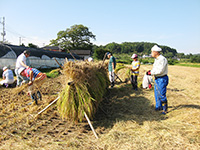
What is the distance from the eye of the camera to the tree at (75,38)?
50500 millimetres

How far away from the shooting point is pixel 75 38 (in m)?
51.1

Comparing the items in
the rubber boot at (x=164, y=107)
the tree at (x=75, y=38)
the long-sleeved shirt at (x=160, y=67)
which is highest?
the tree at (x=75, y=38)

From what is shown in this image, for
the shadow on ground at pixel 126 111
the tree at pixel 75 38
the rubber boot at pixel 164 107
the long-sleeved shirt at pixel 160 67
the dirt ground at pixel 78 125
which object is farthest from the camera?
the tree at pixel 75 38

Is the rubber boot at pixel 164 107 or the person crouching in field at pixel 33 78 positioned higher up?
the person crouching in field at pixel 33 78

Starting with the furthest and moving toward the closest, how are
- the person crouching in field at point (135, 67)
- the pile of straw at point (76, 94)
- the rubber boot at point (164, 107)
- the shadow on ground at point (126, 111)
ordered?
the person crouching in field at point (135, 67) < the rubber boot at point (164, 107) < the shadow on ground at point (126, 111) < the pile of straw at point (76, 94)

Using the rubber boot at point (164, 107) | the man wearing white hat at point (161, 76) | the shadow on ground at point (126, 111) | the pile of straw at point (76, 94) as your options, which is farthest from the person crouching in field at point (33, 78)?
the rubber boot at point (164, 107)

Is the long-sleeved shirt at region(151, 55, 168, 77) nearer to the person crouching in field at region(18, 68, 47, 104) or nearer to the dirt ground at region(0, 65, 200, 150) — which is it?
the dirt ground at region(0, 65, 200, 150)

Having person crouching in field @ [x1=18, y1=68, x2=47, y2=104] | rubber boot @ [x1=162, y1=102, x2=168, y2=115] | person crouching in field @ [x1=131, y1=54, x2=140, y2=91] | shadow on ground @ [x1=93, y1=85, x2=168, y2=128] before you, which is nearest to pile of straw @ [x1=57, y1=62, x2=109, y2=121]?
shadow on ground @ [x1=93, y1=85, x2=168, y2=128]

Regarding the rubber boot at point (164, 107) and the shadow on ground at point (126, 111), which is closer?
the shadow on ground at point (126, 111)

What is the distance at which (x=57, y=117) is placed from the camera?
3463 millimetres

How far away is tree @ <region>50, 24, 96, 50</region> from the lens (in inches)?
1988

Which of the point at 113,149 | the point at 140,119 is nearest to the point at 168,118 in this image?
the point at 140,119

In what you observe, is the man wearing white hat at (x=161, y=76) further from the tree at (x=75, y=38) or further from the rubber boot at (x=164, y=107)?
the tree at (x=75, y=38)

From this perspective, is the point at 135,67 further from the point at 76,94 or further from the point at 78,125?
the point at 78,125
